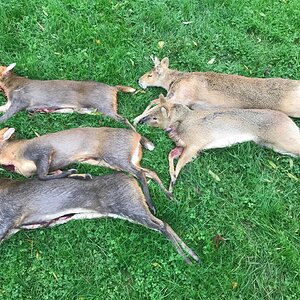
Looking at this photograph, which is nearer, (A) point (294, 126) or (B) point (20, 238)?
(B) point (20, 238)

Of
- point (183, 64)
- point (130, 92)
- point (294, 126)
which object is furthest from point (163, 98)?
point (294, 126)

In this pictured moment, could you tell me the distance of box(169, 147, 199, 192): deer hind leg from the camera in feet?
18.3

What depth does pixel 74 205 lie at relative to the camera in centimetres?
509

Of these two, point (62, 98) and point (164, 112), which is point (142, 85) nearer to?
point (164, 112)

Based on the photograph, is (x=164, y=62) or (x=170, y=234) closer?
(x=170, y=234)

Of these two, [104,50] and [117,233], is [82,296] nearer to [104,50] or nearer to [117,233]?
[117,233]

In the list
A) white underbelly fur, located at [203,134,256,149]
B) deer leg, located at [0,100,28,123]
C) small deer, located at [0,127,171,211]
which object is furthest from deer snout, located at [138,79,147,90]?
deer leg, located at [0,100,28,123]

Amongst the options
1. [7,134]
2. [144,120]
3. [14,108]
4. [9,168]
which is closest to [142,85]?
[144,120]

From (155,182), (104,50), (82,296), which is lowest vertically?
(82,296)

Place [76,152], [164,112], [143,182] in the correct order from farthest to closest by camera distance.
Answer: [164,112], [76,152], [143,182]

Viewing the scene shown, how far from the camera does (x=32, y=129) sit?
19.8 feet

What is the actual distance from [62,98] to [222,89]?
5.89 ft

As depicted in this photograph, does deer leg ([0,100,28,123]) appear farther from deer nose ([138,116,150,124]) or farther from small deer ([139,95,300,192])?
small deer ([139,95,300,192])

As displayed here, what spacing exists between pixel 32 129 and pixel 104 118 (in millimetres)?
792
